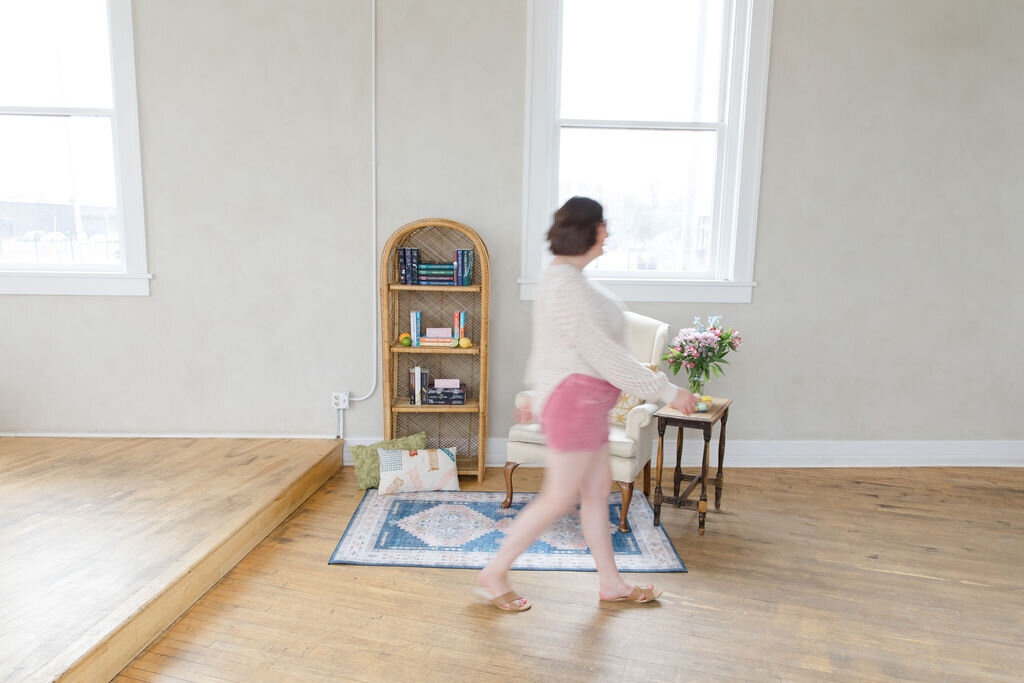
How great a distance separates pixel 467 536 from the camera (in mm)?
2990

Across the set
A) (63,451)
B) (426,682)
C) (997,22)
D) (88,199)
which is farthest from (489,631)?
(997,22)

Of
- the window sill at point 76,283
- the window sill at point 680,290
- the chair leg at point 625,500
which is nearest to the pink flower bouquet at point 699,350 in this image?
the chair leg at point 625,500

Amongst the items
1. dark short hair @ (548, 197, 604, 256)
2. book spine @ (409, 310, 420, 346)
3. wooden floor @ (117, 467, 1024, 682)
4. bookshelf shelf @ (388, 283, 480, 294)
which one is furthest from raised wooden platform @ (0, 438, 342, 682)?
dark short hair @ (548, 197, 604, 256)

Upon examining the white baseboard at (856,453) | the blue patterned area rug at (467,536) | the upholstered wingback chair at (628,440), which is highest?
the upholstered wingback chair at (628,440)

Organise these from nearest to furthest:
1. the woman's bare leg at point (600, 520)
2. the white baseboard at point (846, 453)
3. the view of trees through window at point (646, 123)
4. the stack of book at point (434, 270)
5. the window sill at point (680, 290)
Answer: the woman's bare leg at point (600, 520) → the stack of book at point (434, 270) → the view of trees through window at point (646, 123) → the window sill at point (680, 290) → the white baseboard at point (846, 453)

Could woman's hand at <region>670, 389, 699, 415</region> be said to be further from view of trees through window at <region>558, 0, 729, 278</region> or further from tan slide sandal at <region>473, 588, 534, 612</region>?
view of trees through window at <region>558, 0, 729, 278</region>

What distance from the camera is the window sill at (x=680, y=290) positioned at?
3904 millimetres

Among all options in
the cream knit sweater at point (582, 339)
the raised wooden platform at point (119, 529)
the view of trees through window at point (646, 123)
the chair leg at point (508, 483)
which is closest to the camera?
the raised wooden platform at point (119, 529)

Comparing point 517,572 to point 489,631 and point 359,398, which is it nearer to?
point 489,631

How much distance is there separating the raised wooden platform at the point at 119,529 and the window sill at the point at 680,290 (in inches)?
75.0

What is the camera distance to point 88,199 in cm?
378

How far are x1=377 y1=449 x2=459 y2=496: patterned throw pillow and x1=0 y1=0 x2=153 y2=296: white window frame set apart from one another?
174 centimetres

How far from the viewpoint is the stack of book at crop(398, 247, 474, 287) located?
358 centimetres

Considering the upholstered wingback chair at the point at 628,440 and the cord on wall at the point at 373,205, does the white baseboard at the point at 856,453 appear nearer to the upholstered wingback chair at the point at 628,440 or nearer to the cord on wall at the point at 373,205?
the upholstered wingback chair at the point at 628,440
